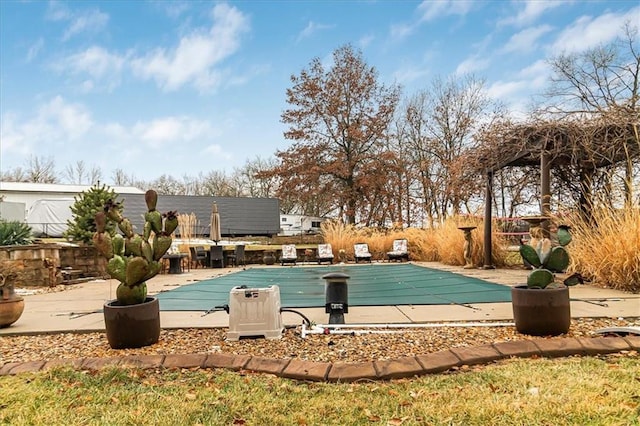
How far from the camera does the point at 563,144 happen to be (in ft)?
20.3

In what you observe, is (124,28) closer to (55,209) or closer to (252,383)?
(252,383)

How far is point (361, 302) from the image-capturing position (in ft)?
15.4

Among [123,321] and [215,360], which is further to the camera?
[123,321]

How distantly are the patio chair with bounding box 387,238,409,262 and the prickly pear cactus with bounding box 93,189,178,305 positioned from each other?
27.7 ft

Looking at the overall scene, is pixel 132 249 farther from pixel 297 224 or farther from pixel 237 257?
pixel 297 224

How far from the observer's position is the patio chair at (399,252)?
1095cm

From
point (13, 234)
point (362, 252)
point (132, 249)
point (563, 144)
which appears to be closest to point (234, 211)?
point (362, 252)

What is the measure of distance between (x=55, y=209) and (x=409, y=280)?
72.9 feet

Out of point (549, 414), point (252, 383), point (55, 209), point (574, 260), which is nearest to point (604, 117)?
point (574, 260)

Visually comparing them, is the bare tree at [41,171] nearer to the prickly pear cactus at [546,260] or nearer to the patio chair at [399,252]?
the patio chair at [399,252]

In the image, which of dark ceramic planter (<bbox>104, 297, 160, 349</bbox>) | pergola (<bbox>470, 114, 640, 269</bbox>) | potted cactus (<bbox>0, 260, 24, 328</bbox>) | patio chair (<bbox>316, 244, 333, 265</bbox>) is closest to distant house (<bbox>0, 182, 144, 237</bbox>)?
patio chair (<bbox>316, 244, 333, 265</bbox>)

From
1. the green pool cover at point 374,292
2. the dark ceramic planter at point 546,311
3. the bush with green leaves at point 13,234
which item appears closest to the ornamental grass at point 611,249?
the green pool cover at point 374,292

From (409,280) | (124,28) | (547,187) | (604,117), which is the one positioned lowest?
(409,280)

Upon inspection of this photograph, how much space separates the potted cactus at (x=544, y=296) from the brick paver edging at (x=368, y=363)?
0.24 metres
